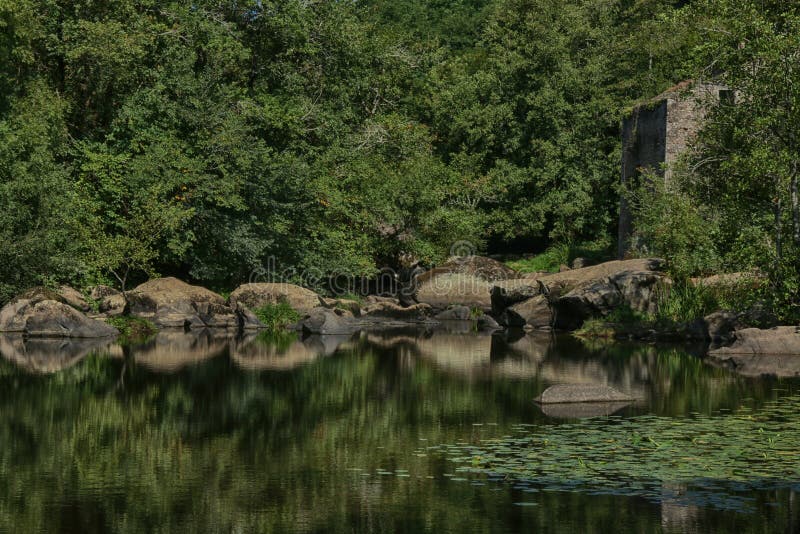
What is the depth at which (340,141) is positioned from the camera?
4644cm

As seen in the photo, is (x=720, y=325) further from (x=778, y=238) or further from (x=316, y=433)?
(x=316, y=433)

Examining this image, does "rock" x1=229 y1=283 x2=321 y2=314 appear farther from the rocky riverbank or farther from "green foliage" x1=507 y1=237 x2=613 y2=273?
"green foliage" x1=507 y1=237 x2=613 y2=273

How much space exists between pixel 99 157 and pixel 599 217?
79.6 ft

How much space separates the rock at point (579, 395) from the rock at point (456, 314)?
82.4 ft

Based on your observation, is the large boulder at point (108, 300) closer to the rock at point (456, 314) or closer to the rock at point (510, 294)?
the rock at point (456, 314)

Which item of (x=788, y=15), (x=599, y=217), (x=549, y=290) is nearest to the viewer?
(x=788, y=15)

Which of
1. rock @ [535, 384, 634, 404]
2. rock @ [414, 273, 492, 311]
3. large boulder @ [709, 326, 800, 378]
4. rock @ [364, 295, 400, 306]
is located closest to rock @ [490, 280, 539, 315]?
rock @ [414, 273, 492, 311]

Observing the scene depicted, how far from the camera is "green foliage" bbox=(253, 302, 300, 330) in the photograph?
1545 inches

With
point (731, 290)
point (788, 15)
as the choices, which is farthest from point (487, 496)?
→ point (731, 290)

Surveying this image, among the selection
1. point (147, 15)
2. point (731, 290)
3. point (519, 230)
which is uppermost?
point (147, 15)

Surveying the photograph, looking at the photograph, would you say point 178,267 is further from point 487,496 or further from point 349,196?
point 487,496

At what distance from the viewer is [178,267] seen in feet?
142

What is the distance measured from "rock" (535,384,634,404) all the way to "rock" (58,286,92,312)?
22.0 meters

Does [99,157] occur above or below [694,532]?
above
